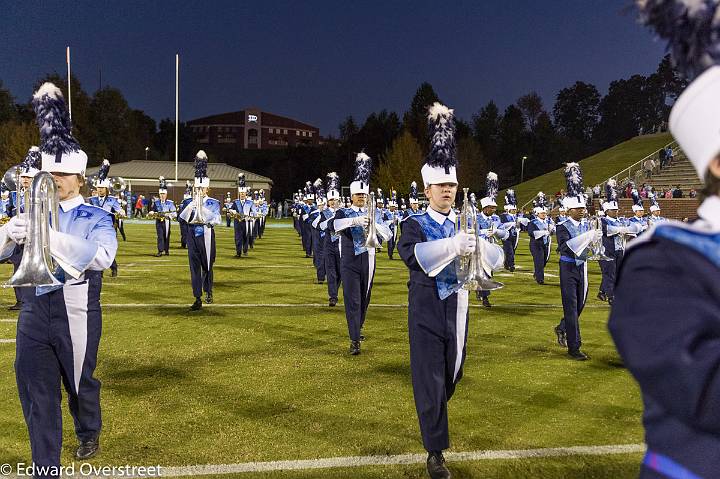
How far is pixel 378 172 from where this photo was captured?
6450 cm

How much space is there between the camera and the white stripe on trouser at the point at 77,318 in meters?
3.77

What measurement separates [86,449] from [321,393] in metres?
2.09

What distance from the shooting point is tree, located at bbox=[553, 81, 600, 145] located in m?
95.1

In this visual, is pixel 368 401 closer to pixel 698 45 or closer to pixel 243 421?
pixel 243 421

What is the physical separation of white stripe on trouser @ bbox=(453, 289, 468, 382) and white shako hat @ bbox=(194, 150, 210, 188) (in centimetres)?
766

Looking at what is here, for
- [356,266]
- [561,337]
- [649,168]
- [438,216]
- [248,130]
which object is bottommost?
[561,337]

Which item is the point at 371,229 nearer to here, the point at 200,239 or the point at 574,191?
the point at 574,191

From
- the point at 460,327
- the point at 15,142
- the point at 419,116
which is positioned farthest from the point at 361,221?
the point at 419,116

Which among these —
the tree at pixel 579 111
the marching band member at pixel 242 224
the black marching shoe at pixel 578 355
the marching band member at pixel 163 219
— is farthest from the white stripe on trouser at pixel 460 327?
the tree at pixel 579 111

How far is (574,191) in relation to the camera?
27.5 ft

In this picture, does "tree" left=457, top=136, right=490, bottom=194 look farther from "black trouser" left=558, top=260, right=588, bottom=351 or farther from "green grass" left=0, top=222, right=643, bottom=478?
"black trouser" left=558, top=260, right=588, bottom=351

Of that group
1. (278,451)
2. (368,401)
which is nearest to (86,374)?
(278,451)

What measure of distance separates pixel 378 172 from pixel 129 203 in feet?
80.8

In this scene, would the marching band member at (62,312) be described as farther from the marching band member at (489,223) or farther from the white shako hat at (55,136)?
the marching band member at (489,223)
